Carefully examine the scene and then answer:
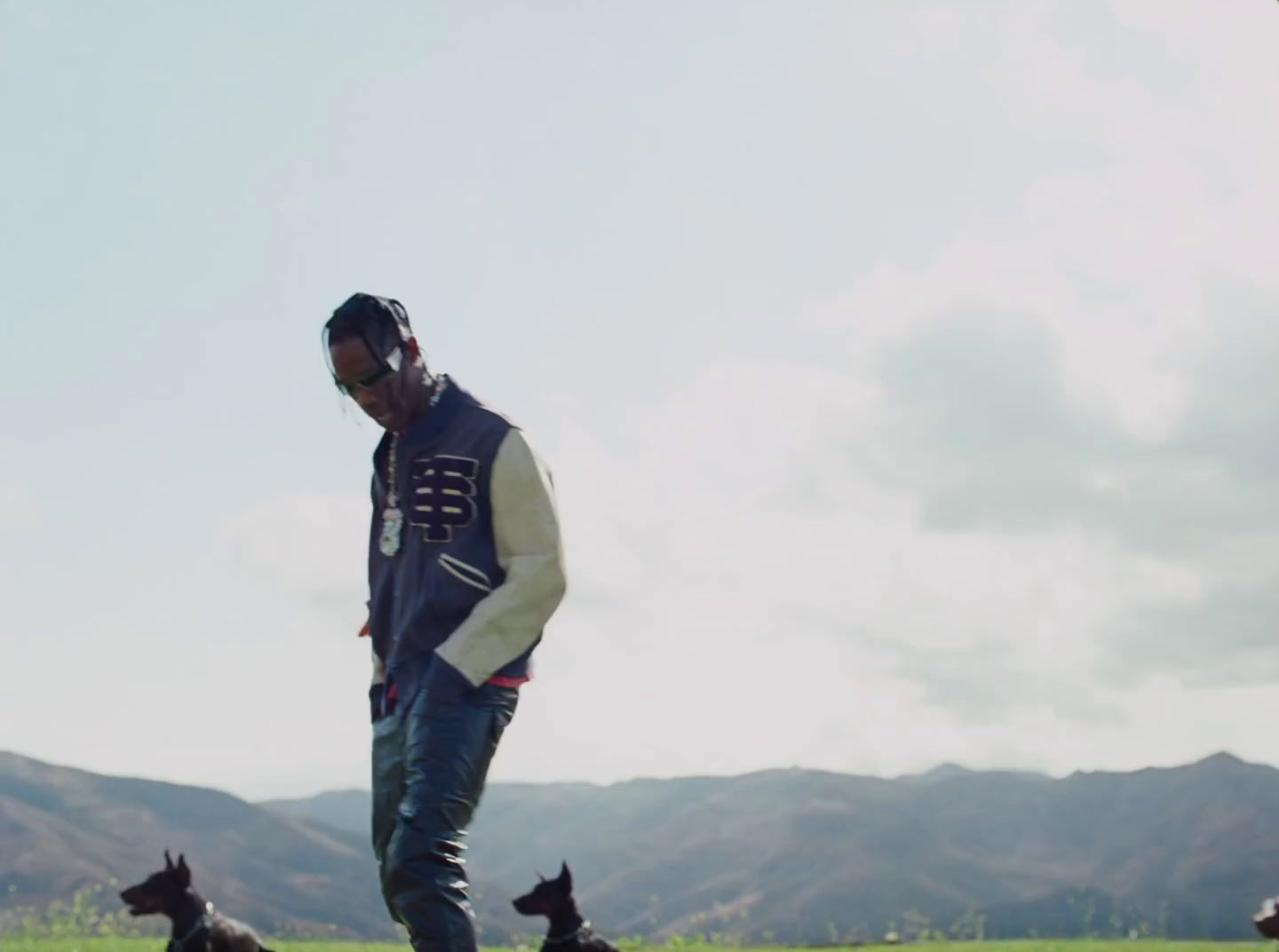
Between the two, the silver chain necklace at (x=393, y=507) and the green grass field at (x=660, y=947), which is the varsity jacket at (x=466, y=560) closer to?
the silver chain necklace at (x=393, y=507)

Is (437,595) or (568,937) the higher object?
(437,595)

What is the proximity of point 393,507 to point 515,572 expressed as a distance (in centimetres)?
64

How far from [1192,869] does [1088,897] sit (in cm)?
320

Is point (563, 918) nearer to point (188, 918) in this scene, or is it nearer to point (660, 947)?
point (188, 918)

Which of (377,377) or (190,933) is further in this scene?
(190,933)

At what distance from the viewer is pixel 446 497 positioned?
531 cm

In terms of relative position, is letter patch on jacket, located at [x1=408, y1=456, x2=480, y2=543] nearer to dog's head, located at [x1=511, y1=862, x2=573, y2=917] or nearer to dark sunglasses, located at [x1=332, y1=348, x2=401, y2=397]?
dark sunglasses, located at [x1=332, y1=348, x2=401, y2=397]

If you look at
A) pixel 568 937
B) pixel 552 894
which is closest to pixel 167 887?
pixel 552 894

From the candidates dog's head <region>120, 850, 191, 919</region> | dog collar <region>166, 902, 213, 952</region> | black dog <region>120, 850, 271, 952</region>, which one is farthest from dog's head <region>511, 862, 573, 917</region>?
dog's head <region>120, 850, 191, 919</region>

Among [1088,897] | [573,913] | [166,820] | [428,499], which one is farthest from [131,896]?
[166,820]

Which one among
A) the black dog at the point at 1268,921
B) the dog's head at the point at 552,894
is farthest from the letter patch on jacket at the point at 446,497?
the dog's head at the point at 552,894

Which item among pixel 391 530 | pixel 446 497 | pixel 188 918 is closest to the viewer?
pixel 446 497

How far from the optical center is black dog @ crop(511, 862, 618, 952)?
9.45 meters

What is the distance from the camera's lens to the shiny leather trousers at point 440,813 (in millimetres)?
4734
